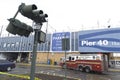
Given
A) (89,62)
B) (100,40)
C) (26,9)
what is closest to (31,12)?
(26,9)

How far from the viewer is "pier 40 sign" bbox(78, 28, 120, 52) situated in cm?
3347

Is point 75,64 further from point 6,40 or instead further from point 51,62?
point 6,40

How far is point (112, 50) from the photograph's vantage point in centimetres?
3338

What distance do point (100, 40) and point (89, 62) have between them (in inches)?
474

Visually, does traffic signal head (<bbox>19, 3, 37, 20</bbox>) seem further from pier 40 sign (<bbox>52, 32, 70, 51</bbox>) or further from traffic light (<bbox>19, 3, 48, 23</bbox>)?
pier 40 sign (<bbox>52, 32, 70, 51</bbox>)

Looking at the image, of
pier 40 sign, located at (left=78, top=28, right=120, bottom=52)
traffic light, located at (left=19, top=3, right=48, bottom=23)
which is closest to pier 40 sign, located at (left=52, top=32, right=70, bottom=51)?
pier 40 sign, located at (left=78, top=28, right=120, bottom=52)

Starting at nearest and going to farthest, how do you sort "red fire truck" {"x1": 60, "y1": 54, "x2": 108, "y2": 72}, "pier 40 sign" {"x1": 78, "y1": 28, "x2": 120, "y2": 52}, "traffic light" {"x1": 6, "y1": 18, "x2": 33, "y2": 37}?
"traffic light" {"x1": 6, "y1": 18, "x2": 33, "y2": 37} → "red fire truck" {"x1": 60, "y1": 54, "x2": 108, "y2": 72} → "pier 40 sign" {"x1": 78, "y1": 28, "x2": 120, "y2": 52}

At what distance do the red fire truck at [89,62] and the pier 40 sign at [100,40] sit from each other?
9.48m

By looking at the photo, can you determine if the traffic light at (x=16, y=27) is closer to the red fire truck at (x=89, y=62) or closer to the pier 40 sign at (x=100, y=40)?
the red fire truck at (x=89, y=62)

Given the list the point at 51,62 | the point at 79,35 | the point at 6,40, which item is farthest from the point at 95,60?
the point at 6,40

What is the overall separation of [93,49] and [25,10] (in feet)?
106

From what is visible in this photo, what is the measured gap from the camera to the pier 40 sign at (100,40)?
110 feet

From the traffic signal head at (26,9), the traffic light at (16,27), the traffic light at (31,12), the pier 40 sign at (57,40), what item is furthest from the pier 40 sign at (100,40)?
the traffic signal head at (26,9)

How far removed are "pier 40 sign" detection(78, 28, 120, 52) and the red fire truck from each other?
31.1ft
